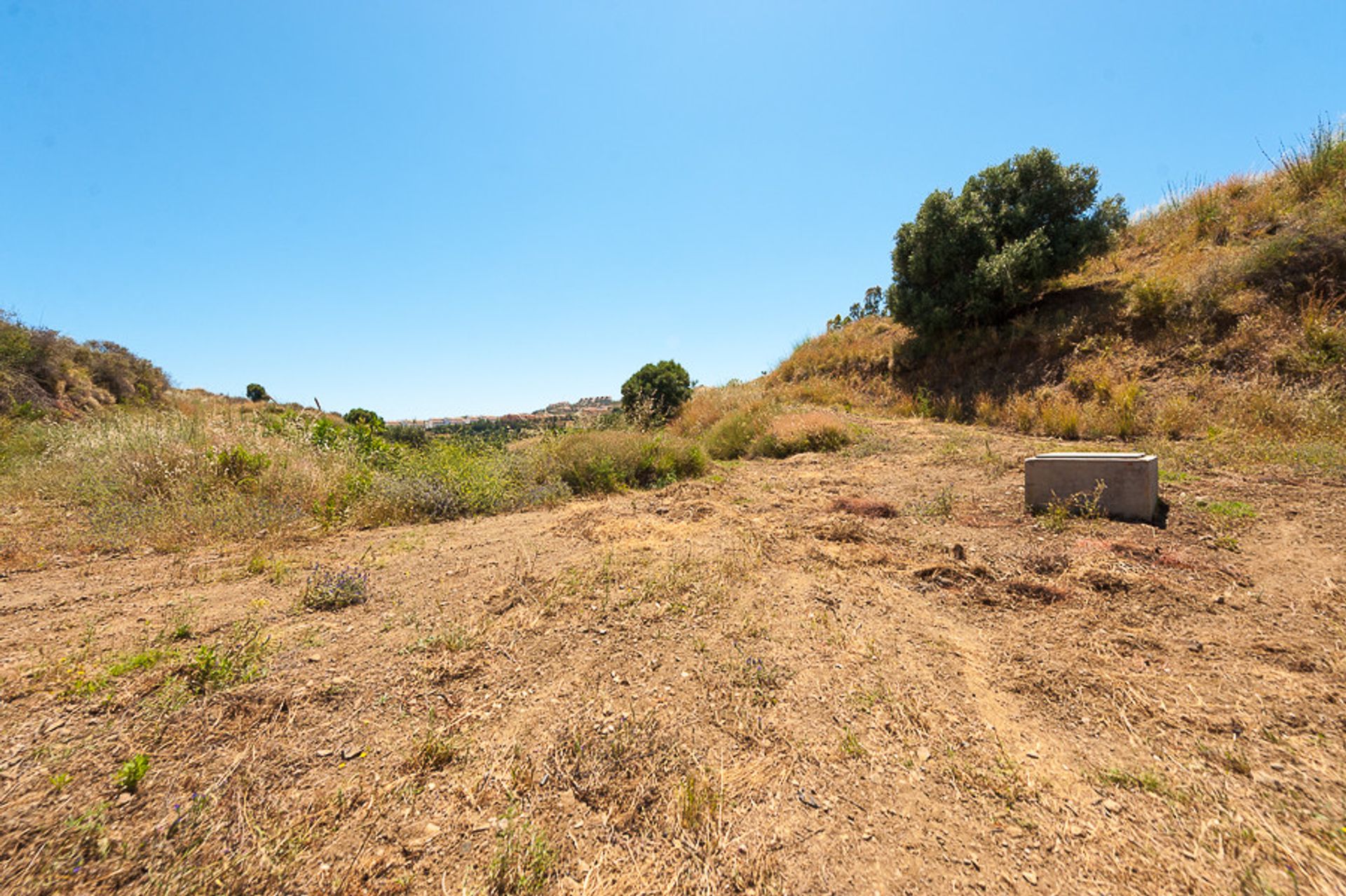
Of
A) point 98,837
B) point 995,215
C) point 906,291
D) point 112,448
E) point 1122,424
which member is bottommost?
point 98,837

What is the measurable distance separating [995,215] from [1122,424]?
6614mm

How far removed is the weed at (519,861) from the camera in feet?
4.34

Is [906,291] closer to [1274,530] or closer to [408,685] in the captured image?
[1274,530]

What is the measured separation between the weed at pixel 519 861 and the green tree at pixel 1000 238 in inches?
494

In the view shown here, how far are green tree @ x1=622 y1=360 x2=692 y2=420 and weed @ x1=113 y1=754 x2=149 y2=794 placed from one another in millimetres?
12402

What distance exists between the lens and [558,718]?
6.51 ft

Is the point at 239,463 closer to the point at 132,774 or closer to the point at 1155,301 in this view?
the point at 132,774

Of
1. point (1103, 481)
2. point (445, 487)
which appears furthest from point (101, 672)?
point (1103, 481)

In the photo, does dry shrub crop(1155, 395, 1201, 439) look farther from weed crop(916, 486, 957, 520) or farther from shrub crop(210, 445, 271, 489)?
shrub crop(210, 445, 271, 489)

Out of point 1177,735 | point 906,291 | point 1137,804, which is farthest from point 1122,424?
point 1137,804

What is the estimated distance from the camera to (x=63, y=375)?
11.4 metres

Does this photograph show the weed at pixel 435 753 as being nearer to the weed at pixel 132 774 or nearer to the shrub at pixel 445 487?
the weed at pixel 132 774

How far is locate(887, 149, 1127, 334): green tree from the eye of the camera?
10.2 metres

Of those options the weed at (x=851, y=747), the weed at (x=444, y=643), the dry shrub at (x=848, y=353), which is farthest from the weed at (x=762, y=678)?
the dry shrub at (x=848, y=353)
